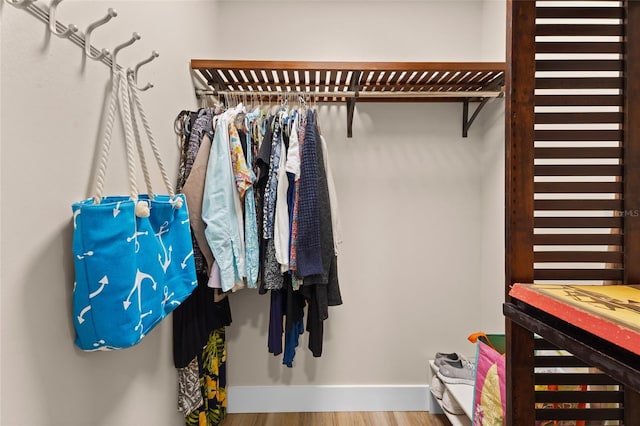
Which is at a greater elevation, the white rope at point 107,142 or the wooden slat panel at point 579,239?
the white rope at point 107,142

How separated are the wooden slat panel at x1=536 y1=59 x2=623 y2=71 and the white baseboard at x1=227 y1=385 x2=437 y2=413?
1.89 m

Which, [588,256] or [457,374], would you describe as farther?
[457,374]

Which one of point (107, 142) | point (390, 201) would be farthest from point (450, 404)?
point (107, 142)

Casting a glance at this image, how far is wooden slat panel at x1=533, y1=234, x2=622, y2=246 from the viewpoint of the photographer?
551 millimetres

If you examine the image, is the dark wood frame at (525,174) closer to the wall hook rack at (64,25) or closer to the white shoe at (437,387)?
the wall hook rack at (64,25)

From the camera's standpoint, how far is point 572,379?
565mm

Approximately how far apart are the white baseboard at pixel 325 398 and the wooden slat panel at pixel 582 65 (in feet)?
6.19

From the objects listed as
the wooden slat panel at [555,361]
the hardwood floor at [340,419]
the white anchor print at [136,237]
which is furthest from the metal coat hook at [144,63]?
the hardwood floor at [340,419]

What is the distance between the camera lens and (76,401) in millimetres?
748

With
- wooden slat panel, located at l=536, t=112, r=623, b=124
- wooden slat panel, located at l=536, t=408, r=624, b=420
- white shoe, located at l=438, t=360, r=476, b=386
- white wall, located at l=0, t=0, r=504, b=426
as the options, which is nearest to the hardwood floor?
white wall, located at l=0, t=0, r=504, b=426

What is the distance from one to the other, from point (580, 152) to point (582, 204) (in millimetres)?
91

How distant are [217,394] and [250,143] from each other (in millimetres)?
1294

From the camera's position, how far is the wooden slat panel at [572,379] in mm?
554

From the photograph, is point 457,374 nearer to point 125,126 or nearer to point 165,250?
point 165,250
